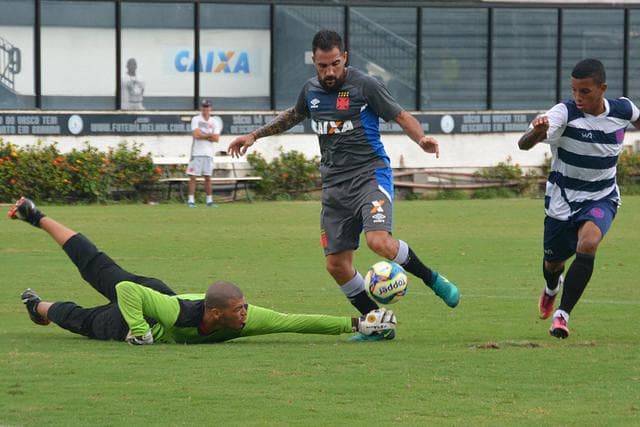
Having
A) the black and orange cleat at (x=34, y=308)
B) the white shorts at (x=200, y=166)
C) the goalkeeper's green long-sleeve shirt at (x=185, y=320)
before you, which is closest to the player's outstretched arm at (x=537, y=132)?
the goalkeeper's green long-sleeve shirt at (x=185, y=320)

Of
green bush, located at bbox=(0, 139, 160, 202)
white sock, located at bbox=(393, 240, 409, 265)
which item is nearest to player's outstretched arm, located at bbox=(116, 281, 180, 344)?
white sock, located at bbox=(393, 240, 409, 265)

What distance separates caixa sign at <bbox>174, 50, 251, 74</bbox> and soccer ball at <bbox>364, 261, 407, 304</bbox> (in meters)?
20.2

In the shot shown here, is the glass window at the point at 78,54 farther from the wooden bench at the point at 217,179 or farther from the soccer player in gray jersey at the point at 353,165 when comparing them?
the soccer player in gray jersey at the point at 353,165

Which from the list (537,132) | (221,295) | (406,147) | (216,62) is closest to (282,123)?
(221,295)

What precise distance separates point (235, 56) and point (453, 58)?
5.33 m

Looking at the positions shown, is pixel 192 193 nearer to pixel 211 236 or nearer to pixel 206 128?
pixel 206 128

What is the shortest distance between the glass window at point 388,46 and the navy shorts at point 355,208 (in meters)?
20.4

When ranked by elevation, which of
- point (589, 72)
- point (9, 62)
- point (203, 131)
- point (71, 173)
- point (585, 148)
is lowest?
point (71, 173)

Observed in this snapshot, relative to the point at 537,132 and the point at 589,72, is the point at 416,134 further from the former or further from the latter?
the point at 589,72

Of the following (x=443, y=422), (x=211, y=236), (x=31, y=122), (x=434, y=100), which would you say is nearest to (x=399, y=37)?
(x=434, y=100)

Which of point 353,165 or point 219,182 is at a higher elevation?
point 353,165

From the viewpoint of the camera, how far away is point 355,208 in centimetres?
1027

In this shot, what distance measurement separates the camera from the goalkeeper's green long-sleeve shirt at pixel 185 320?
9.50m

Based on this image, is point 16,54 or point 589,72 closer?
point 589,72
